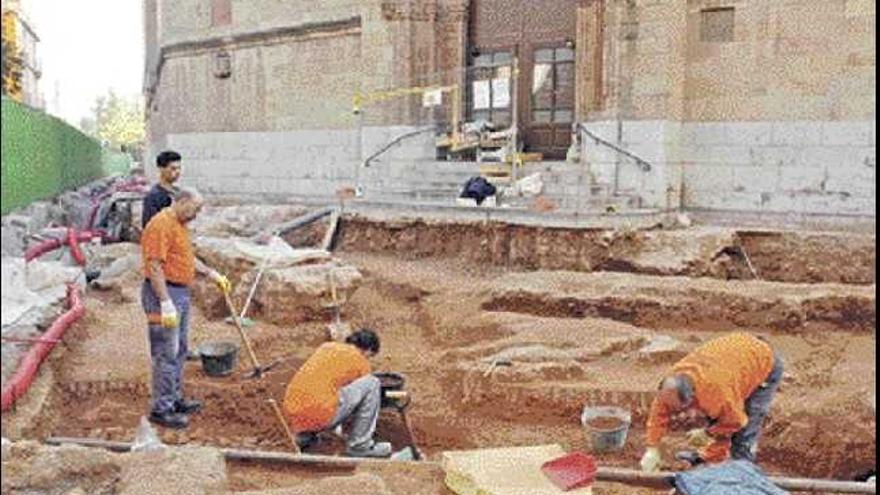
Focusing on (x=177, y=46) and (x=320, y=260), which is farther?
(x=177, y=46)

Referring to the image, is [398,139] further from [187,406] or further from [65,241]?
[187,406]

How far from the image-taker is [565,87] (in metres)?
15.7

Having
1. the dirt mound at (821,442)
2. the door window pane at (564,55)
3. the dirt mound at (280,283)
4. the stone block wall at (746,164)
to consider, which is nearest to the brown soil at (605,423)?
the dirt mound at (821,442)

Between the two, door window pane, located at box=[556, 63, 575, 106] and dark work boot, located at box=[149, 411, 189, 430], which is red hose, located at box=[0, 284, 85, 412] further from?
door window pane, located at box=[556, 63, 575, 106]

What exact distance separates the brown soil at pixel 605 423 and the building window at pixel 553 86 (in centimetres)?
944

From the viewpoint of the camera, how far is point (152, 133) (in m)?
26.6

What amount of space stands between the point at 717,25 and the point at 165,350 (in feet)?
33.6

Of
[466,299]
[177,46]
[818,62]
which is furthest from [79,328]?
[177,46]

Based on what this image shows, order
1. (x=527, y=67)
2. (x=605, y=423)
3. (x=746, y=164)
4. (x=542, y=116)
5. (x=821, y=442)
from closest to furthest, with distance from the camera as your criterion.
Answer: (x=605, y=423)
(x=821, y=442)
(x=746, y=164)
(x=542, y=116)
(x=527, y=67)

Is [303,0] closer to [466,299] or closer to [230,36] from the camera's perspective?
[230,36]

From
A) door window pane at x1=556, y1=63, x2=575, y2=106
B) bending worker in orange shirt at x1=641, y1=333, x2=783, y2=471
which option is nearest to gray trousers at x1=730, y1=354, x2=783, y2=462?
bending worker in orange shirt at x1=641, y1=333, x2=783, y2=471

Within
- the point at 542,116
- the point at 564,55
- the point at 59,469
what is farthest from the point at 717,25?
the point at 59,469

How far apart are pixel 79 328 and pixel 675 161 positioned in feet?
29.8

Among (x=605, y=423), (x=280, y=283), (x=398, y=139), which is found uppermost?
(x=398, y=139)
